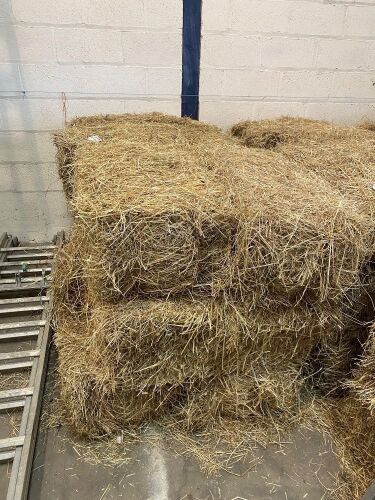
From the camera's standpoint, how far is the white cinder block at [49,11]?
238 centimetres

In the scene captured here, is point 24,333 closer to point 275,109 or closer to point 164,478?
point 164,478

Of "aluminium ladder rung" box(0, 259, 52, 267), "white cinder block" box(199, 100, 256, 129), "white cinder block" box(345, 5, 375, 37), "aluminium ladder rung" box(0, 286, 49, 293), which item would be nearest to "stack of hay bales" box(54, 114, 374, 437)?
"aluminium ladder rung" box(0, 286, 49, 293)

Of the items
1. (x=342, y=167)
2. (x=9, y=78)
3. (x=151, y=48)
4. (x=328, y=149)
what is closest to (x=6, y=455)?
(x=342, y=167)

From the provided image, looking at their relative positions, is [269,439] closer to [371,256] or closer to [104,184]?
[371,256]

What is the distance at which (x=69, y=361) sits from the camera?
1622 mm

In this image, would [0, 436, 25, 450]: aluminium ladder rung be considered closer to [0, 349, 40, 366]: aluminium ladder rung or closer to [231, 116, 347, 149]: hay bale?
[0, 349, 40, 366]: aluminium ladder rung

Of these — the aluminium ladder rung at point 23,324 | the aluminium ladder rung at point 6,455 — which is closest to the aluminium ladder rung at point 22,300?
the aluminium ladder rung at point 23,324

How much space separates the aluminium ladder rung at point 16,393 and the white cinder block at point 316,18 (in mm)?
2880

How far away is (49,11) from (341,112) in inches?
91.7

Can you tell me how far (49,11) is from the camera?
2414 millimetres

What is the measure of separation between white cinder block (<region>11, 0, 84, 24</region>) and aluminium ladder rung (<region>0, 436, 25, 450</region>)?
2.48m

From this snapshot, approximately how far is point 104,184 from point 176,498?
4.21 ft

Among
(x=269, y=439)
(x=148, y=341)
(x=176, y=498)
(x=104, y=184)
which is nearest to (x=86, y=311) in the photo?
(x=148, y=341)

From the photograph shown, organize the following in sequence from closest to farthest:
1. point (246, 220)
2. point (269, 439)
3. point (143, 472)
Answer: point (246, 220)
point (143, 472)
point (269, 439)
